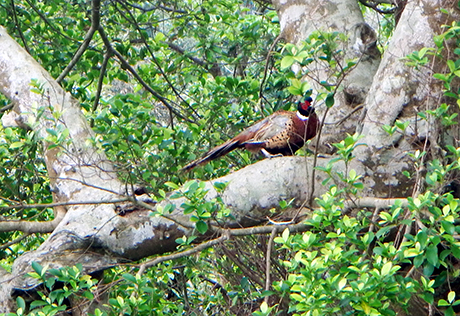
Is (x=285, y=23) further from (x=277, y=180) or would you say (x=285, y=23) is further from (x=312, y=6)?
(x=277, y=180)

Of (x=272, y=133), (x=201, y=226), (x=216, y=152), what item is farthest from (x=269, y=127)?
(x=201, y=226)

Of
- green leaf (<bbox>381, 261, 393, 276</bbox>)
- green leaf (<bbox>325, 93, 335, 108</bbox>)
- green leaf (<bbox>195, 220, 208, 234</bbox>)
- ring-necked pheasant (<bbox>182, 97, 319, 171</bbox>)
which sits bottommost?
ring-necked pheasant (<bbox>182, 97, 319, 171</bbox>)

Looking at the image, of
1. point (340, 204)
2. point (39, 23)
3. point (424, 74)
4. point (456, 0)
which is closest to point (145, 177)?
point (340, 204)

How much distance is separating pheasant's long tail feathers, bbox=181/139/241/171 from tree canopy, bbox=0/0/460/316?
62 millimetres

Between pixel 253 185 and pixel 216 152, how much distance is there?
0.84 m

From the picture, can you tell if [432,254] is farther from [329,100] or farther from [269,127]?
[269,127]

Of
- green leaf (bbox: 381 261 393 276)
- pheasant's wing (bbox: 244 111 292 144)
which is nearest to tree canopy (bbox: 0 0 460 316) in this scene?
green leaf (bbox: 381 261 393 276)

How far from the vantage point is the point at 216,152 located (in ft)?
11.8

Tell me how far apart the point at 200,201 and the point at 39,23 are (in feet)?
9.03

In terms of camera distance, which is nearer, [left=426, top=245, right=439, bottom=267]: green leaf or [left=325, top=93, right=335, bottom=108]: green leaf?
[left=426, top=245, right=439, bottom=267]: green leaf

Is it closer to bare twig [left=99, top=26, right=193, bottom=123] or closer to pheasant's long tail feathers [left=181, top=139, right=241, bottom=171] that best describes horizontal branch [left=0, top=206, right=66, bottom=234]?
pheasant's long tail feathers [left=181, top=139, right=241, bottom=171]

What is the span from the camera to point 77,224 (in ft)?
9.14

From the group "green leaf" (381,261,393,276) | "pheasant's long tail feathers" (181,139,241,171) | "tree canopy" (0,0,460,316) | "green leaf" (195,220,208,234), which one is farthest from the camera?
"pheasant's long tail feathers" (181,139,241,171)

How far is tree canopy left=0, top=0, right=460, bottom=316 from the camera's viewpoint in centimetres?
213
